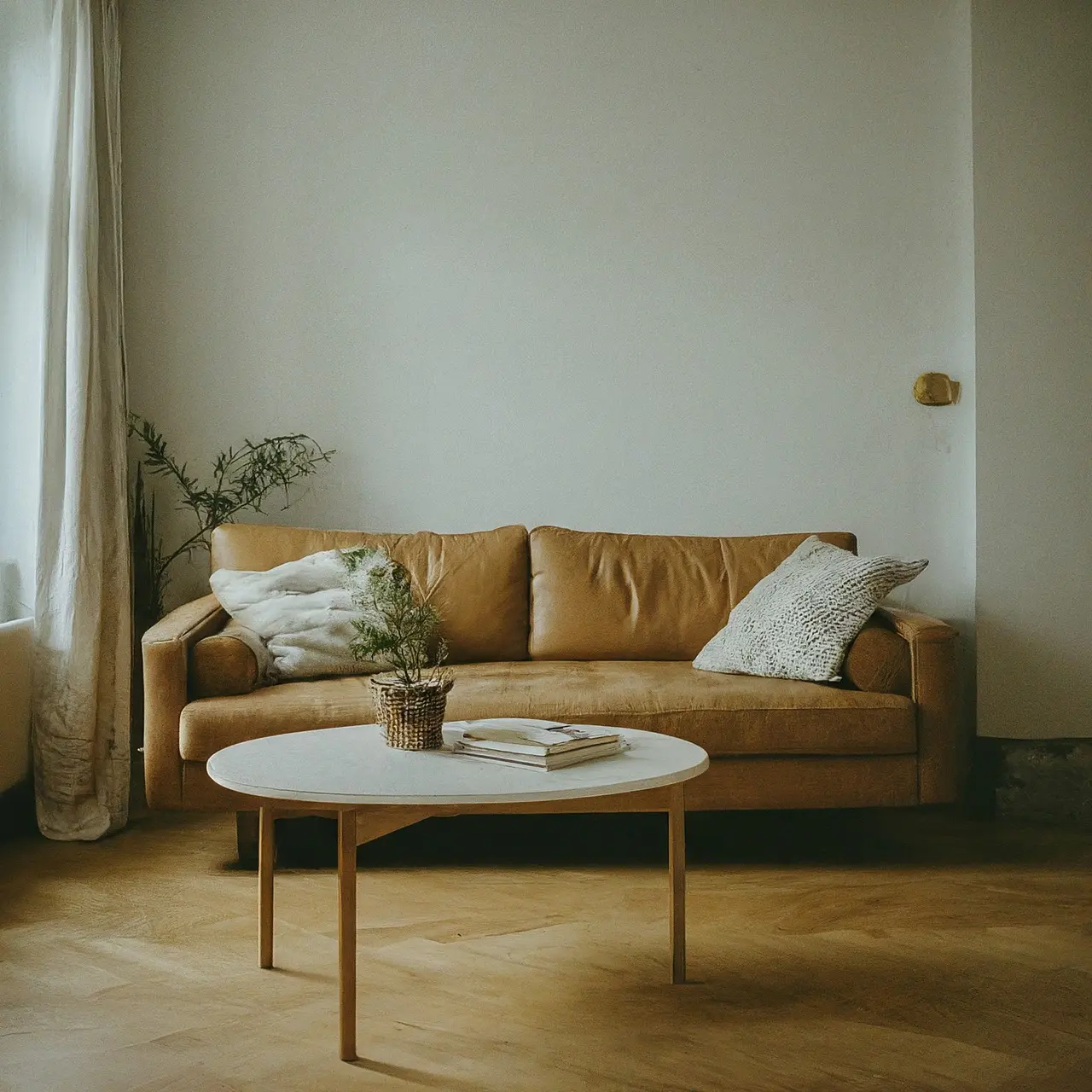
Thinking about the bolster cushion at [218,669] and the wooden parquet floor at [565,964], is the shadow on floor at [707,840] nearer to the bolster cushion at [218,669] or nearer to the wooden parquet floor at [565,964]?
the wooden parquet floor at [565,964]

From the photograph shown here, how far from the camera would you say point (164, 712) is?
2826 millimetres

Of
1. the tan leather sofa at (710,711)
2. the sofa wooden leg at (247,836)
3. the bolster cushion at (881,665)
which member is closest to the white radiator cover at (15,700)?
the tan leather sofa at (710,711)

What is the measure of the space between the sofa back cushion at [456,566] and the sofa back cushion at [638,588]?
0.24ft

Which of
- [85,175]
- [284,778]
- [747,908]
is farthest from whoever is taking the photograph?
[85,175]

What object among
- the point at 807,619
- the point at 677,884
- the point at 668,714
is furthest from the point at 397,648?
the point at 807,619

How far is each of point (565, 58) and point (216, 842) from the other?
108 inches

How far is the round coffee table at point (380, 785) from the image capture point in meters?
1.82

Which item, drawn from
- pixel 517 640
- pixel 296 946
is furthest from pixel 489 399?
pixel 296 946

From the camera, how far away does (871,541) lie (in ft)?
12.9

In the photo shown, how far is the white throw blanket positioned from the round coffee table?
0.81 m

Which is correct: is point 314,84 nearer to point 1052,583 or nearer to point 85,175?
point 85,175

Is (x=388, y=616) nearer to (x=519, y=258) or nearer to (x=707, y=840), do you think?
(x=707, y=840)

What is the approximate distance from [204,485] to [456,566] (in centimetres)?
101

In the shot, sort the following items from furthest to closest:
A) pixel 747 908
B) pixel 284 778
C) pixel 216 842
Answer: pixel 216 842 < pixel 747 908 < pixel 284 778
